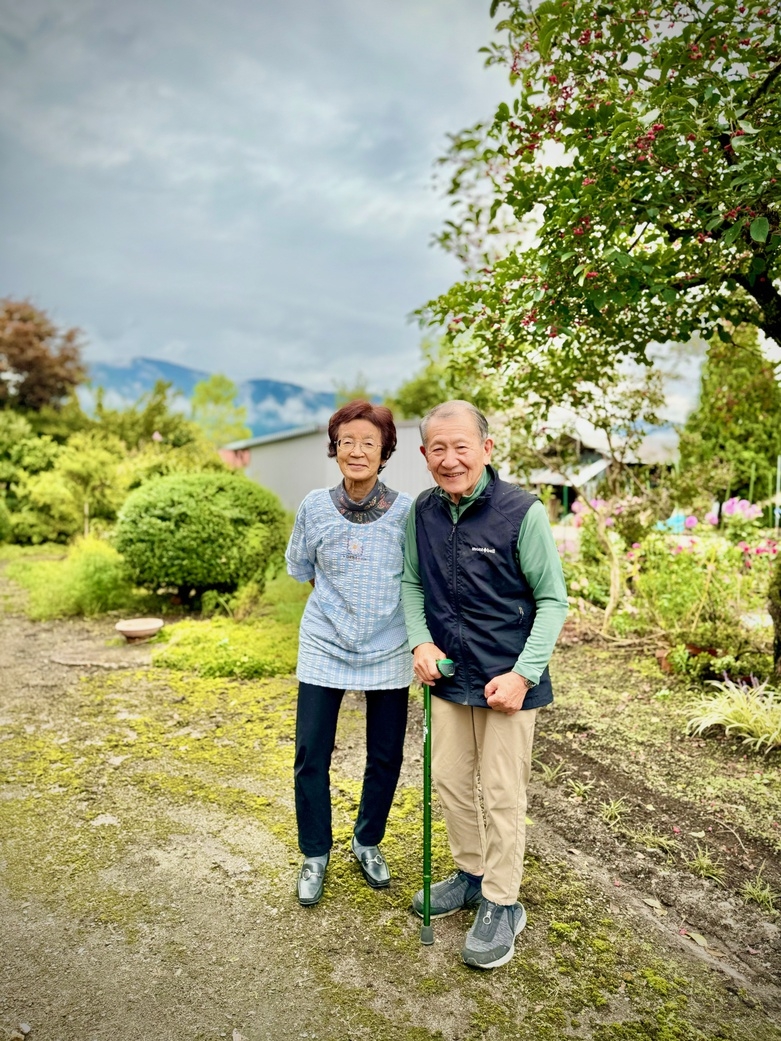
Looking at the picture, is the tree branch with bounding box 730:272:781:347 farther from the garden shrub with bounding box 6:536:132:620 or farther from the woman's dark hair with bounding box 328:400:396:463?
the garden shrub with bounding box 6:536:132:620

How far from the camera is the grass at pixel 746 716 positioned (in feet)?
13.3

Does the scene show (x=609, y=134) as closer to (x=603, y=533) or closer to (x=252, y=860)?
(x=252, y=860)

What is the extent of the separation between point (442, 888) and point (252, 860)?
2.64 ft

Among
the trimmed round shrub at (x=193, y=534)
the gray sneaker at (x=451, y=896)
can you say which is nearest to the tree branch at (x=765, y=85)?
the gray sneaker at (x=451, y=896)

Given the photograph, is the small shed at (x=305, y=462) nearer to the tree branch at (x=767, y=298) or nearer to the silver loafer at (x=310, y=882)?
the tree branch at (x=767, y=298)

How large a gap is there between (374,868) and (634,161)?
2.86 m

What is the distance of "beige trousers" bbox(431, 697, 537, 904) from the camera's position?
2.32 metres

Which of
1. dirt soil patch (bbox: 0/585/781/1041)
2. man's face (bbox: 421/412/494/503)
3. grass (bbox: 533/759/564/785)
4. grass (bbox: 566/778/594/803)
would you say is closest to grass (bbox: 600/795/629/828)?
dirt soil patch (bbox: 0/585/781/1041)

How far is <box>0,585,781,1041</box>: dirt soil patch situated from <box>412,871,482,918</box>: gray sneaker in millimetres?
55

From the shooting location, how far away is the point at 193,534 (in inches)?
275

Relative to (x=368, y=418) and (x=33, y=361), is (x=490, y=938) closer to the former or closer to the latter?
(x=368, y=418)

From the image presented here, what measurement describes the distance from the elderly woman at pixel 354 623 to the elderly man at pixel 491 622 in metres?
0.19

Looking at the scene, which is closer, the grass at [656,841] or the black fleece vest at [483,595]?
the black fleece vest at [483,595]

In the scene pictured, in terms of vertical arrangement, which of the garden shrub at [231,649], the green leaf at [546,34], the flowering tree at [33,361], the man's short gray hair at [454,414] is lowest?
the garden shrub at [231,649]
